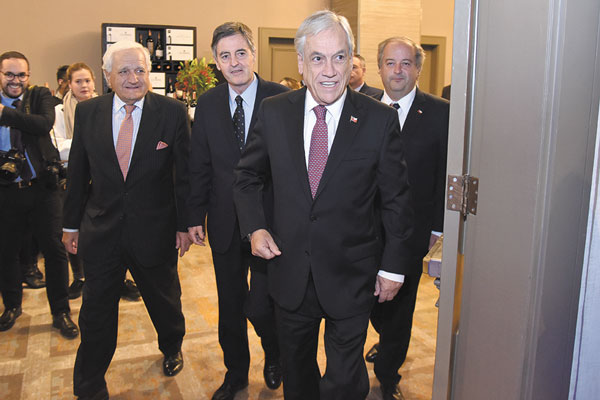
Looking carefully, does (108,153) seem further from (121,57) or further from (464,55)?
(464,55)

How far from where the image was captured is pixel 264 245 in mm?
1859

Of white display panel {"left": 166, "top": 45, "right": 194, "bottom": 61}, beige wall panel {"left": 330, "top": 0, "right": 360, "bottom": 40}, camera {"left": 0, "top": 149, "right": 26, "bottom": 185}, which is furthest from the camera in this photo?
white display panel {"left": 166, "top": 45, "right": 194, "bottom": 61}

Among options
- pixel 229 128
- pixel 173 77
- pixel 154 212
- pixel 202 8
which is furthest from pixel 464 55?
pixel 202 8

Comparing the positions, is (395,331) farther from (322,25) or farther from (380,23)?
(380,23)

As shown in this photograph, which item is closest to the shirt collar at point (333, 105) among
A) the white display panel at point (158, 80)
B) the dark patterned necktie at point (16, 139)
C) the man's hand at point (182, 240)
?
the man's hand at point (182, 240)

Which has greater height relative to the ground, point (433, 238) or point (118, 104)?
point (118, 104)

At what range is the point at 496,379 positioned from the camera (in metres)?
1.56

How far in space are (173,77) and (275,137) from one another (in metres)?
6.04

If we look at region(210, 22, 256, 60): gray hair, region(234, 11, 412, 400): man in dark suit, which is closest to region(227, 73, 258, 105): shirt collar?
region(210, 22, 256, 60): gray hair

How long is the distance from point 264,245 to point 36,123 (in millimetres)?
2121

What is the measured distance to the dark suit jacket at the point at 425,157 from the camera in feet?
7.94

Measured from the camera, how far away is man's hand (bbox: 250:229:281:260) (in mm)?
1847

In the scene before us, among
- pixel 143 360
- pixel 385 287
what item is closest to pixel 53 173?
pixel 143 360

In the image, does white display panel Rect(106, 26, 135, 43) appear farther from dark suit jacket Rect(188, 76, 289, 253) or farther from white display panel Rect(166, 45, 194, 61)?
dark suit jacket Rect(188, 76, 289, 253)
